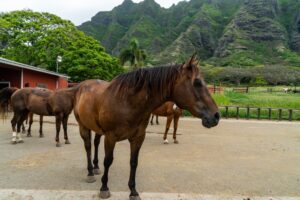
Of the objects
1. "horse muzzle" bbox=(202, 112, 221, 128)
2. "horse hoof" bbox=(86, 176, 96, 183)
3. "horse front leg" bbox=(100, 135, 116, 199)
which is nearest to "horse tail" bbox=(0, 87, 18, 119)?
"horse hoof" bbox=(86, 176, 96, 183)

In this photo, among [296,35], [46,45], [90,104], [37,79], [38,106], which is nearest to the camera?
[90,104]

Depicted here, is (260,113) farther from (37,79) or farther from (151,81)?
(37,79)

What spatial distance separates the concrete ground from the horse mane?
141 cm

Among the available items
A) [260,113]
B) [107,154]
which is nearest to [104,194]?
[107,154]

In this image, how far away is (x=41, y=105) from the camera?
6844 mm

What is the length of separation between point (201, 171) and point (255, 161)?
63.1 inches

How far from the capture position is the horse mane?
113 inches

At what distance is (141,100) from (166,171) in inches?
78.4

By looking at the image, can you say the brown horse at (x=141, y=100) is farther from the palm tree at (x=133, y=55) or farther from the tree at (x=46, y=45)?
the palm tree at (x=133, y=55)

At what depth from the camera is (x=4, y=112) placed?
7.25 m

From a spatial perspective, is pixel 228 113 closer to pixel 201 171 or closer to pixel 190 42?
pixel 201 171

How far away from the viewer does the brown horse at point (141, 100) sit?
2.71m

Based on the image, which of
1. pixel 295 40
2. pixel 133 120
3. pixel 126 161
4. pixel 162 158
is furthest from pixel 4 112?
pixel 295 40

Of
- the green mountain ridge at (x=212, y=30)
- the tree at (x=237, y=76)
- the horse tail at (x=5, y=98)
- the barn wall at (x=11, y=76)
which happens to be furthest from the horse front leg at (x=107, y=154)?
the green mountain ridge at (x=212, y=30)
